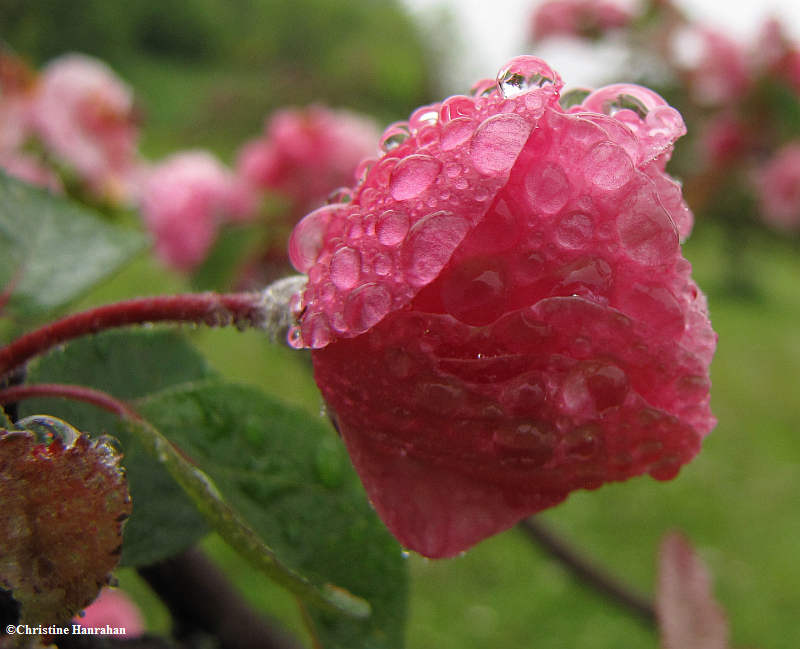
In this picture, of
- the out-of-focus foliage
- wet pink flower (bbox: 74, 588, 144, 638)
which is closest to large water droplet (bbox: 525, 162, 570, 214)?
wet pink flower (bbox: 74, 588, 144, 638)

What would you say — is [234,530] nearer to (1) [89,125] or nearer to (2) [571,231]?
(2) [571,231]

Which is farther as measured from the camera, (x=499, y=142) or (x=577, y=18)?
(x=577, y=18)

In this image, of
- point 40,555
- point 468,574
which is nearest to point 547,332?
point 40,555

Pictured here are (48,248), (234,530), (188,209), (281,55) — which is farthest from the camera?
(281,55)

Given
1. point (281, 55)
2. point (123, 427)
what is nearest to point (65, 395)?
point (123, 427)

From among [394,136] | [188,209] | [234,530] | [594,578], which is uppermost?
[188,209]

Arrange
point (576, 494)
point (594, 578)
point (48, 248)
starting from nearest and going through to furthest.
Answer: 1. point (48, 248)
2. point (576, 494)
3. point (594, 578)

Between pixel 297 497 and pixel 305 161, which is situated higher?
pixel 305 161

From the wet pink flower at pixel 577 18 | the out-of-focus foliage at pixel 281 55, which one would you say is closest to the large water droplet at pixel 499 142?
the wet pink flower at pixel 577 18
